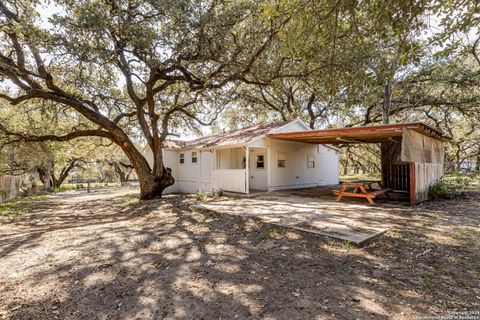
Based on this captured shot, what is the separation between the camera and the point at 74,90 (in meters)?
12.3

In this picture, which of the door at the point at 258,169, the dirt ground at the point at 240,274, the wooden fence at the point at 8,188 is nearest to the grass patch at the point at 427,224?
the dirt ground at the point at 240,274

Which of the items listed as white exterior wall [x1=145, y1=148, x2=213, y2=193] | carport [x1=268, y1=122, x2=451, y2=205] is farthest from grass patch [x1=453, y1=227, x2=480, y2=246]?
white exterior wall [x1=145, y1=148, x2=213, y2=193]

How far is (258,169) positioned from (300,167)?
2432 millimetres

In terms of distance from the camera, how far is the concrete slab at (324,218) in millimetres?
5451

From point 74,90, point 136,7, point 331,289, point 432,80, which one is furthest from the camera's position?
point 432,80

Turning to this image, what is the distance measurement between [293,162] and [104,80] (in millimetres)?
10016

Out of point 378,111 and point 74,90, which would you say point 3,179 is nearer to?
point 74,90

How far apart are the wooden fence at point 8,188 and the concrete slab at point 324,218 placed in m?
14.0

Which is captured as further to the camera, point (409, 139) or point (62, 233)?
point (409, 139)

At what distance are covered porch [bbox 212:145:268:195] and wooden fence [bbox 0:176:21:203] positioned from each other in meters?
12.5

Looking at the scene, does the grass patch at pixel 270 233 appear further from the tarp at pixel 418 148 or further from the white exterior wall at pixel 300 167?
the white exterior wall at pixel 300 167

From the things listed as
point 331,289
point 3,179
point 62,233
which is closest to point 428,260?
point 331,289

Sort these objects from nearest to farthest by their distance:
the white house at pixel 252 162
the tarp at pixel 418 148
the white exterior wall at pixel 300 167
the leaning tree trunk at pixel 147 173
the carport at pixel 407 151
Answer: the tarp at pixel 418 148 < the carport at pixel 407 151 < the leaning tree trunk at pixel 147 173 < the white house at pixel 252 162 < the white exterior wall at pixel 300 167

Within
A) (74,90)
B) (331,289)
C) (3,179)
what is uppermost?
(74,90)
